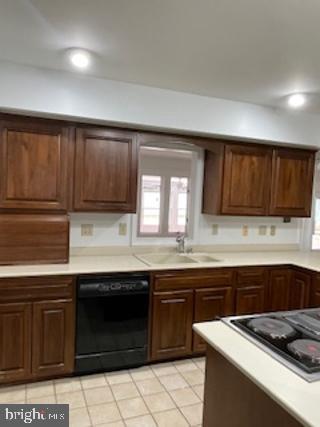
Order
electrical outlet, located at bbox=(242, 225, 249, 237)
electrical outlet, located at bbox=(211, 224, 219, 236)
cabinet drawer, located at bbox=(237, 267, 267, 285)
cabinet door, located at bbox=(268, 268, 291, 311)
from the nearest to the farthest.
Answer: cabinet drawer, located at bbox=(237, 267, 267, 285) → cabinet door, located at bbox=(268, 268, 291, 311) → electrical outlet, located at bbox=(211, 224, 219, 236) → electrical outlet, located at bbox=(242, 225, 249, 237)

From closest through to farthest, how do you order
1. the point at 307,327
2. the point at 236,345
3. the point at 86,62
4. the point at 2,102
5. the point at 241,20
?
the point at 236,345 → the point at 307,327 → the point at 241,20 → the point at 86,62 → the point at 2,102

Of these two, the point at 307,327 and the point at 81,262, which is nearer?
the point at 307,327

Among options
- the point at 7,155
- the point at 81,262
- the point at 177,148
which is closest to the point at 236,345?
the point at 81,262

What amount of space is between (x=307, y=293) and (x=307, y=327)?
1.72 meters

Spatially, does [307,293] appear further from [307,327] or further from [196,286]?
[307,327]

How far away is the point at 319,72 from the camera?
2.25m

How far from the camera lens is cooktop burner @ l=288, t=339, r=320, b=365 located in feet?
3.93

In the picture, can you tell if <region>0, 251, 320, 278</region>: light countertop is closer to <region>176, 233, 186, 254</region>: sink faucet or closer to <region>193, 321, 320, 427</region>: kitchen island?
<region>176, 233, 186, 254</region>: sink faucet

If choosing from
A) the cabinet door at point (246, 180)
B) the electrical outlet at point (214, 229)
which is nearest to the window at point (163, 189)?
the electrical outlet at point (214, 229)

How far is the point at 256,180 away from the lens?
3.32 metres

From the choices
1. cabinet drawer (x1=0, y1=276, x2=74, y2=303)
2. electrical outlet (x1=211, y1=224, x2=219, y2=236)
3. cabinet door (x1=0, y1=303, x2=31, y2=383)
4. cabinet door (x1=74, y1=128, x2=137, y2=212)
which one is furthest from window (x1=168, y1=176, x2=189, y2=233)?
cabinet door (x1=0, y1=303, x2=31, y2=383)

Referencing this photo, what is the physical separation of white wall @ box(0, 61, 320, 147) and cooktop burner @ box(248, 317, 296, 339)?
6.01 feet

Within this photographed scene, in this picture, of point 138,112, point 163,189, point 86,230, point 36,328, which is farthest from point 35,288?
point 163,189

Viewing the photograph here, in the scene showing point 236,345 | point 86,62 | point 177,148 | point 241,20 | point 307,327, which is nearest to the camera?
point 236,345
